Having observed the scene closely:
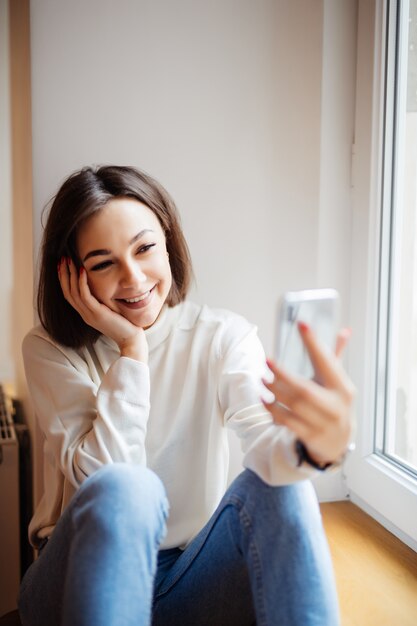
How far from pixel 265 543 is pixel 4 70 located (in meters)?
1.52

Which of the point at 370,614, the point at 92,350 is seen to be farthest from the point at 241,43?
the point at 370,614

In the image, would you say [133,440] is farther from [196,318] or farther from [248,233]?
[248,233]

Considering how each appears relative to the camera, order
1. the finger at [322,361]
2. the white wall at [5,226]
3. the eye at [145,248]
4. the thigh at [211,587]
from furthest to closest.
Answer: the white wall at [5,226]
the eye at [145,248]
the thigh at [211,587]
the finger at [322,361]

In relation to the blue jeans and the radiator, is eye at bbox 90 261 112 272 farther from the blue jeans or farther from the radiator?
the radiator

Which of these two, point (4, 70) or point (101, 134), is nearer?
point (101, 134)

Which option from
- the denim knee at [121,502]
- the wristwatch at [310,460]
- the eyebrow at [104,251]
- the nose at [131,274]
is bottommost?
the denim knee at [121,502]

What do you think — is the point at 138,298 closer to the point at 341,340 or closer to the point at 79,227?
the point at 79,227

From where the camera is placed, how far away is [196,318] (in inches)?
48.1

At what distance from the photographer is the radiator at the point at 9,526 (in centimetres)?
151

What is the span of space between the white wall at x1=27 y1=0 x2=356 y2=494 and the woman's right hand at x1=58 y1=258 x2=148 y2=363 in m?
0.24

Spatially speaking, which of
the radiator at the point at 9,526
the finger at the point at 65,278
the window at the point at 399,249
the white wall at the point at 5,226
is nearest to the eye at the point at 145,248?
the finger at the point at 65,278

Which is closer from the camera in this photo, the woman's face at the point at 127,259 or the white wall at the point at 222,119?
the woman's face at the point at 127,259

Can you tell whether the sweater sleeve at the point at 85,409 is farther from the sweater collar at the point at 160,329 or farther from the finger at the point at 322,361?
the finger at the point at 322,361

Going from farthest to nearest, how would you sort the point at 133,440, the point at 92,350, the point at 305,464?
the point at 92,350 → the point at 133,440 → the point at 305,464
